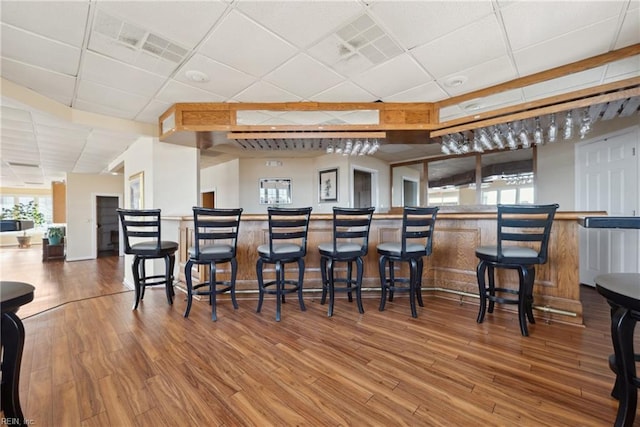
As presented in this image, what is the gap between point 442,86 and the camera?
9.70 feet

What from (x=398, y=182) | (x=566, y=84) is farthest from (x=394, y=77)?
(x=398, y=182)

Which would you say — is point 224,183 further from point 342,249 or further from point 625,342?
point 625,342

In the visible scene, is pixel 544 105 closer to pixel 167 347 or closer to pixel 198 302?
pixel 167 347

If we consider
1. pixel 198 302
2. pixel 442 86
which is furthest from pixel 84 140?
pixel 442 86

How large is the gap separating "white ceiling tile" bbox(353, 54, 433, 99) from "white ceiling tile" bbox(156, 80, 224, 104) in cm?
173

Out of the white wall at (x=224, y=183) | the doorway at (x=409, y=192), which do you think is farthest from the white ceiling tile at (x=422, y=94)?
the white wall at (x=224, y=183)

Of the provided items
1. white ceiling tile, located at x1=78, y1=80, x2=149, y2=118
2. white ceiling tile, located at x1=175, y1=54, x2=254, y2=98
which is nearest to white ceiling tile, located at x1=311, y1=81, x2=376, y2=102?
white ceiling tile, located at x1=175, y1=54, x2=254, y2=98

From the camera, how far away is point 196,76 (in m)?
2.70

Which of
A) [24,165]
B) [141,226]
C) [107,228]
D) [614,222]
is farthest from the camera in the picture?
[107,228]

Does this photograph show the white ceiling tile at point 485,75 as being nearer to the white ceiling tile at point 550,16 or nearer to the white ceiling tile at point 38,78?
the white ceiling tile at point 550,16

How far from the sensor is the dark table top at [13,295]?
1.06 metres

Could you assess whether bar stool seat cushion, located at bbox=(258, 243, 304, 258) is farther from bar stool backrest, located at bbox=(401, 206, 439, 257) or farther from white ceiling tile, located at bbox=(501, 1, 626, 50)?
white ceiling tile, located at bbox=(501, 1, 626, 50)

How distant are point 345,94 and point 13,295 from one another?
3.14m

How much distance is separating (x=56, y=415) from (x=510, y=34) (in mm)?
3872
